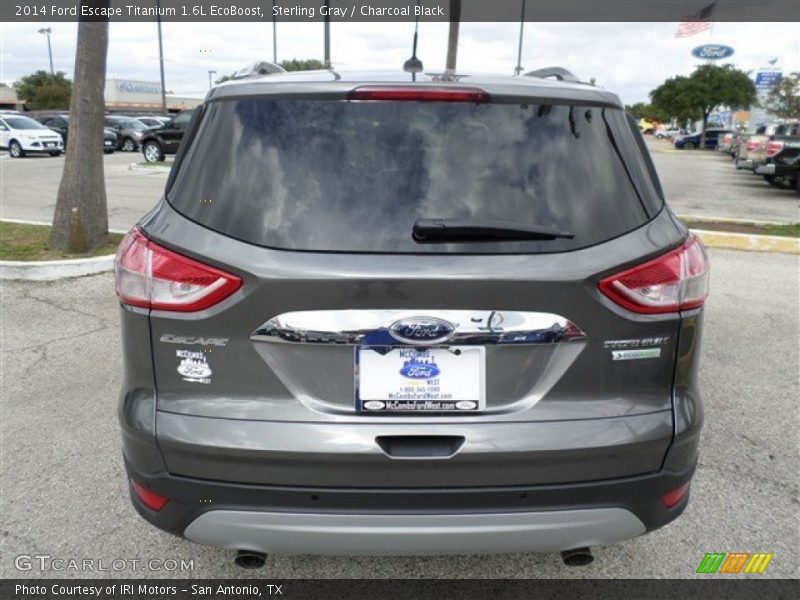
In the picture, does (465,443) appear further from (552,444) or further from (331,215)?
(331,215)

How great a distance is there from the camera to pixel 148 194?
1395cm

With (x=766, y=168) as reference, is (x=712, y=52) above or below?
above

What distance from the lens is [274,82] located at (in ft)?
7.17

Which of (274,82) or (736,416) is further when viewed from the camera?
(736,416)

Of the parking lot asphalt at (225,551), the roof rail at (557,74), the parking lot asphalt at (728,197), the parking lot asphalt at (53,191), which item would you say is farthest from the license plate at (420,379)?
A: the parking lot asphalt at (728,197)

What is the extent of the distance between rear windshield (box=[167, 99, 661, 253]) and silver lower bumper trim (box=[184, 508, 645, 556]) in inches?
31.0

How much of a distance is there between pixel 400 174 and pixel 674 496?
4.40ft

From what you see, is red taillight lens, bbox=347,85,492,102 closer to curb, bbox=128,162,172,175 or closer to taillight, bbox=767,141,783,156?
taillight, bbox=767,141,783,156

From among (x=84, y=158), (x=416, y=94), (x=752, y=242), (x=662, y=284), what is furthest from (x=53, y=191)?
(x=662, y=284)

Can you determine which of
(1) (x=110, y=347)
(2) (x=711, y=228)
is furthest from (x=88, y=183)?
(2) (x=711, y=228)

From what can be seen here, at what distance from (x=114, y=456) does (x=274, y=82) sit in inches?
87.5

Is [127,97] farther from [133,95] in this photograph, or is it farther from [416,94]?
[416,94]

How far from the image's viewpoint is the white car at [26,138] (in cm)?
2642

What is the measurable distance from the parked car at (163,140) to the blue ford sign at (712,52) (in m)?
50.7
